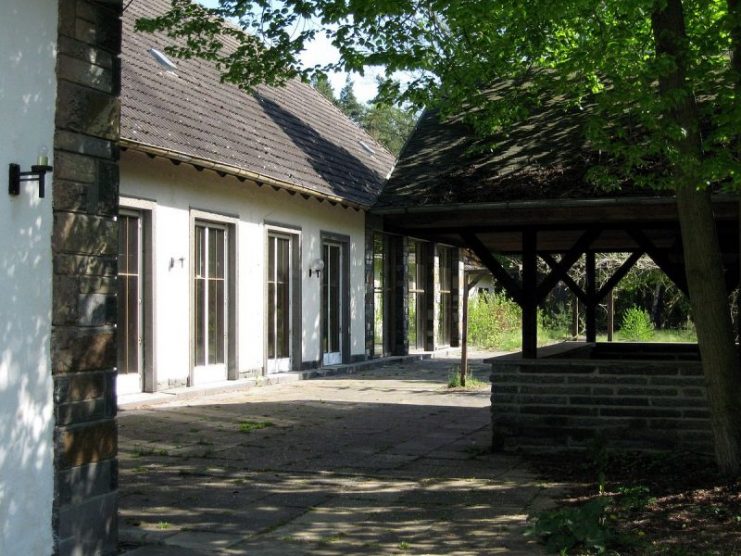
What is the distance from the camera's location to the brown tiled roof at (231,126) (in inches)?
507

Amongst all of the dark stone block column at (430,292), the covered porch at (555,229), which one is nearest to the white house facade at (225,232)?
the covered porch at (555,229)

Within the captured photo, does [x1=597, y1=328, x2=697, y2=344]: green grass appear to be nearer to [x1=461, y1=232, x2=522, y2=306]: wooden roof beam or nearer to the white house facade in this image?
the white house facade

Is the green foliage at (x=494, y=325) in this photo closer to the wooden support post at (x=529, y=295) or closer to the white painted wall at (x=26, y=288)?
the wooden support post at (x=529, y=295)

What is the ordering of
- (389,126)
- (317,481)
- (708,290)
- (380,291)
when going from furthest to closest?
1. (389,126)
2. (380,291)
3. (317,481)
4. (708,290)

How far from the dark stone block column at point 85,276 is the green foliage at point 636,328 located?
2432 centimetres

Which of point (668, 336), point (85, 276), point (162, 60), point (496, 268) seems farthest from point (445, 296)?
point (85, 276)

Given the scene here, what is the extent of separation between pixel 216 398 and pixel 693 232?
798 cm

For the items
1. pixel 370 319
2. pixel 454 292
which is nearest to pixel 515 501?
pixel 370 319

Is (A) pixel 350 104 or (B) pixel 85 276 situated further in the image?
(A) pixel 350 104

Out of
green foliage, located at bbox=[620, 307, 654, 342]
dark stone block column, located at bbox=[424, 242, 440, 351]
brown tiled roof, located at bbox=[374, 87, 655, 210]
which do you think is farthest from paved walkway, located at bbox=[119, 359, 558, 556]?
green foliage, located at bbox=[620, 307, 654, 342]

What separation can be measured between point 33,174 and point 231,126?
10.5 metres

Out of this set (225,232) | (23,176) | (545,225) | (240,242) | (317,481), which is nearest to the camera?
(23,176)

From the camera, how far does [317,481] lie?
7.83 m

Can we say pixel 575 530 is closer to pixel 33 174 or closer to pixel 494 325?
pixel 33 174
